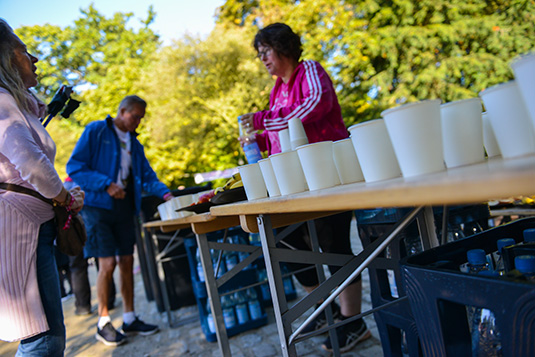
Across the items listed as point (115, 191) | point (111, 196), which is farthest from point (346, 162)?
point (111, 196)

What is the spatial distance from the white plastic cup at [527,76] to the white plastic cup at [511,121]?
0.06 metres

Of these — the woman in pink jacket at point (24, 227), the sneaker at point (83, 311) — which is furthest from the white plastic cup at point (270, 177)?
the sneaker at point (83, 311)

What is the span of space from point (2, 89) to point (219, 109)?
37.3 ft

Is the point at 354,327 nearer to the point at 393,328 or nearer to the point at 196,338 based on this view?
the point at 393,328

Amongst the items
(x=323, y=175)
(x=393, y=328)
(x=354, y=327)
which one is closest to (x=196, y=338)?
(x=354, y=327)

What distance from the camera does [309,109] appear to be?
192cm

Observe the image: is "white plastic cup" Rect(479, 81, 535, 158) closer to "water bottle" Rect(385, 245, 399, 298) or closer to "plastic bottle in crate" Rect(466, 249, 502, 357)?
"plastic bottle in crate" Rect(466, 249, 502, 357)

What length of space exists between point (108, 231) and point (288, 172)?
244 cm

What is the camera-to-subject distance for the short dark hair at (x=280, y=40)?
2225 mm

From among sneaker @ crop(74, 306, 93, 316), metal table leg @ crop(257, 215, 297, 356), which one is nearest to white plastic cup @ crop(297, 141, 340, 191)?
metal table leg @ crop(257, 215, 297, 356)

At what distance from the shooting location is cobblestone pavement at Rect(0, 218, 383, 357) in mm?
2391

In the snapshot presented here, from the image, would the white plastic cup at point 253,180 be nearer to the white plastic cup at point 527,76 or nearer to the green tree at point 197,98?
the white plastic cup at point 527,76

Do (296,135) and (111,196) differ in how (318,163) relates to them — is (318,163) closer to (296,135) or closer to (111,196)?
(296,135)

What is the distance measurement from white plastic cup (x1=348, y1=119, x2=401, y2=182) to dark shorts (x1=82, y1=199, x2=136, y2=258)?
2740 mm
